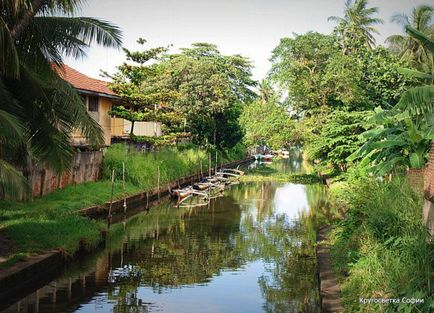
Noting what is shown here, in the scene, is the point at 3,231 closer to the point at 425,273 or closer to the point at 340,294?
the point at 340,294

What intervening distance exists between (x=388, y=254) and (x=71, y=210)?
1463cm

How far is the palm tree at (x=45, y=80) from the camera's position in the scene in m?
13.2

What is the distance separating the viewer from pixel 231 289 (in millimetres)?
14523

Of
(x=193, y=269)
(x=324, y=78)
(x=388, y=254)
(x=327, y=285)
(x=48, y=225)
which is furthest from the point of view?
(x=324, y=78)

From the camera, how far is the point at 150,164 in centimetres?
3372

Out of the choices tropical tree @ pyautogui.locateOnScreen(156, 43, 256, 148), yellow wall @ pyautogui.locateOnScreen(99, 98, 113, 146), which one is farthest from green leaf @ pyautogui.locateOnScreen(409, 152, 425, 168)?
tropical tree @ pyautogui.locateOnScreen(156, 43, 256, 148)

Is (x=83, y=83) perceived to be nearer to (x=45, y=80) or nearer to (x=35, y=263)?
(x=45, y=80)

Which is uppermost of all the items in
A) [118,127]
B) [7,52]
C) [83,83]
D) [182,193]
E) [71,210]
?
[83,83]

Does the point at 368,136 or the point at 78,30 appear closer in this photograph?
the point at 78,30

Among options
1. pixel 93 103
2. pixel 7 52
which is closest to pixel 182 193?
pixel 93 103

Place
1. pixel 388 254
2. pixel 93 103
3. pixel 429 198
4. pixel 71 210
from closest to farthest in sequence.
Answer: pixel 388 254, pixel 429 198, pixel 71 210, pixel 93 103

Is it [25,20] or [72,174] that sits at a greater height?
[25,20]

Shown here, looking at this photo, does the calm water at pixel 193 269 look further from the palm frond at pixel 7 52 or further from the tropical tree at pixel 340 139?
the tropical tree at pixel 340 139

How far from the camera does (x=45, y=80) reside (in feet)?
46.3
